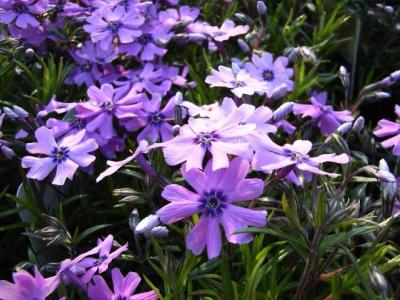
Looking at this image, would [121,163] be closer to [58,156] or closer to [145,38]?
[58,156]

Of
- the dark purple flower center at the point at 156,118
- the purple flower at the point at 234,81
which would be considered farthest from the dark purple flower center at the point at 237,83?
the dark purple flower center at the point at 156,118

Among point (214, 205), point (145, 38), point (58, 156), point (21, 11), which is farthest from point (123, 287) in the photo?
point (21, 11)

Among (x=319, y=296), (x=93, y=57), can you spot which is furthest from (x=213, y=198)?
(x=93, y=57)

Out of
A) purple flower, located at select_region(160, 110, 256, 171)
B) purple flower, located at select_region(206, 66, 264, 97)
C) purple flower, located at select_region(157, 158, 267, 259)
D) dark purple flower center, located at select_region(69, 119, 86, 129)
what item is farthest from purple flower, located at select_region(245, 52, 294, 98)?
purple flower, located at select_region(157, 158, 267, 259)

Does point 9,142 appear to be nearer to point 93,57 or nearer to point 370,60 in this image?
point 93,57

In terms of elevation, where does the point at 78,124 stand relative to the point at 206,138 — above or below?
below

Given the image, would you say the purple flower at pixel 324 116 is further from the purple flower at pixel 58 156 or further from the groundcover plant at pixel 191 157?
the purple flower at pixel 58 156
